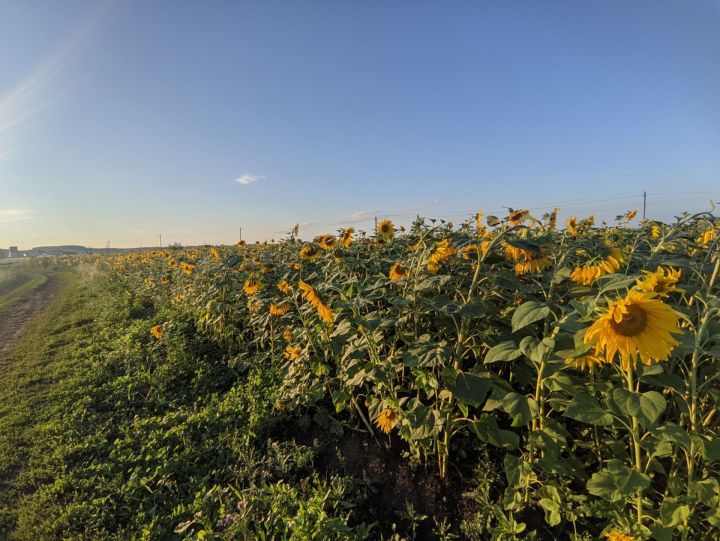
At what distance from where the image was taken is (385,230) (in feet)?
13.8

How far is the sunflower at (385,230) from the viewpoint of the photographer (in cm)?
Result: 414

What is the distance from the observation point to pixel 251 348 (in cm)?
486

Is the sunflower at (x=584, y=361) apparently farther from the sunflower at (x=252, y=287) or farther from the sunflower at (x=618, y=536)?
the sunflower at (x=252, y=287)

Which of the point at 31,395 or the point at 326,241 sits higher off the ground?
the point at 326,241

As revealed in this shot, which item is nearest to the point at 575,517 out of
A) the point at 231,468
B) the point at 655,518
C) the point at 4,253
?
the point at 655,518

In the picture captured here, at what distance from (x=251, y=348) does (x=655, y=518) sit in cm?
423

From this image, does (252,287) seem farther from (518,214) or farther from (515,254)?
(518,214)

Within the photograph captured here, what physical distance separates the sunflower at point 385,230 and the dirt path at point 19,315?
6031mm

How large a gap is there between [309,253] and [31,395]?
11.8ft

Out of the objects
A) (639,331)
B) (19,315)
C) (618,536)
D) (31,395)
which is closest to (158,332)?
(31,395)

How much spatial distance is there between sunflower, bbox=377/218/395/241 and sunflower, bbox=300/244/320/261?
29.8 inches

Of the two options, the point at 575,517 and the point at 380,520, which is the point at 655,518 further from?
the point at 380,520

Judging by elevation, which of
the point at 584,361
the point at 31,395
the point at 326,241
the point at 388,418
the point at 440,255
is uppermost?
the point at 326,241

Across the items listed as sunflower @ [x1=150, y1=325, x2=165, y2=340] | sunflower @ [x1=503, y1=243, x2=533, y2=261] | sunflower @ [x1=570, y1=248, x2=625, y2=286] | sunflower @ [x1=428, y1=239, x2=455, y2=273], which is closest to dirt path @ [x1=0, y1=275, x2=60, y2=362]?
sunflower @ [x1=150, y1=325, x2=165, y2=340]
